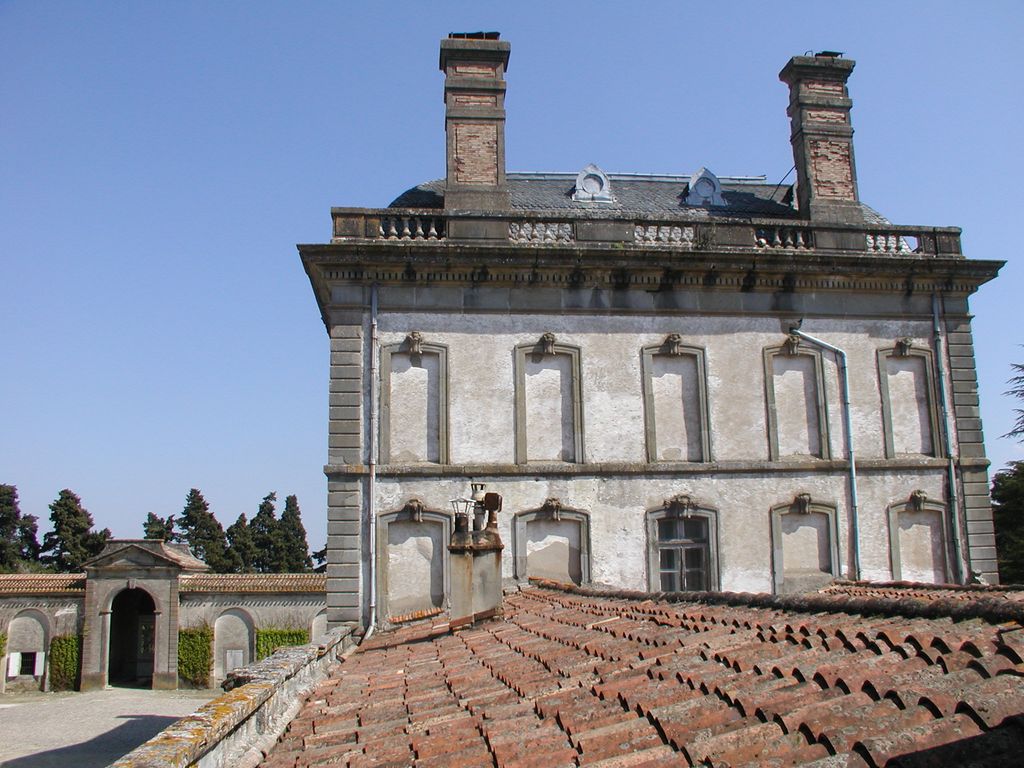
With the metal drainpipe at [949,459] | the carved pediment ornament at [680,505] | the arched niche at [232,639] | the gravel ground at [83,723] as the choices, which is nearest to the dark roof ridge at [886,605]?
the carved pediment ornament at [680,505]

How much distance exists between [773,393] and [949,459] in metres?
3.61

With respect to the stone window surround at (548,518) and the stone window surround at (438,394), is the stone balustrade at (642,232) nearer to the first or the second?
the stone window surround at (438,394)

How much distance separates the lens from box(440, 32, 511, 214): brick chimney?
58.6 feet

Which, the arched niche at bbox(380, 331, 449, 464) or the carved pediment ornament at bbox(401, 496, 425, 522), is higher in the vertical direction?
the arched niche at bbox(380, 331, 449, 464)

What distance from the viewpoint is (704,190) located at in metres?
20.6

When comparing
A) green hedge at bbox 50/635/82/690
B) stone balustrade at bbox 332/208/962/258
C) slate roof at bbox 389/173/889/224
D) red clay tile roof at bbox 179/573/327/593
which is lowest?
green hedge at bbox 50/635/82/690

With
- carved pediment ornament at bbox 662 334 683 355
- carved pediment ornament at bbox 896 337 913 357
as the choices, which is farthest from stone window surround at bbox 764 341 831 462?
carved pediment ornament at bbox 662 334 683 355

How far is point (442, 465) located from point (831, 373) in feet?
24.9

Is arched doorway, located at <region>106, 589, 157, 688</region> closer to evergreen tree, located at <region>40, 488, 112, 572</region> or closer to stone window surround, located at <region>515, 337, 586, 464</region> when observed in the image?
evergreen tree, located at <region>40, 488, 112, 572</region>

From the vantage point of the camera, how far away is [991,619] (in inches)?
183

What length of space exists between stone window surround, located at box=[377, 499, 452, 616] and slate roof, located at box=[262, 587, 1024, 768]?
845 cm

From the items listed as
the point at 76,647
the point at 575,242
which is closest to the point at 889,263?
the point at 575,242

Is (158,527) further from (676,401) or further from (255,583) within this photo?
(676,401)

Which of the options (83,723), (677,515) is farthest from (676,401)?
(83,723)
